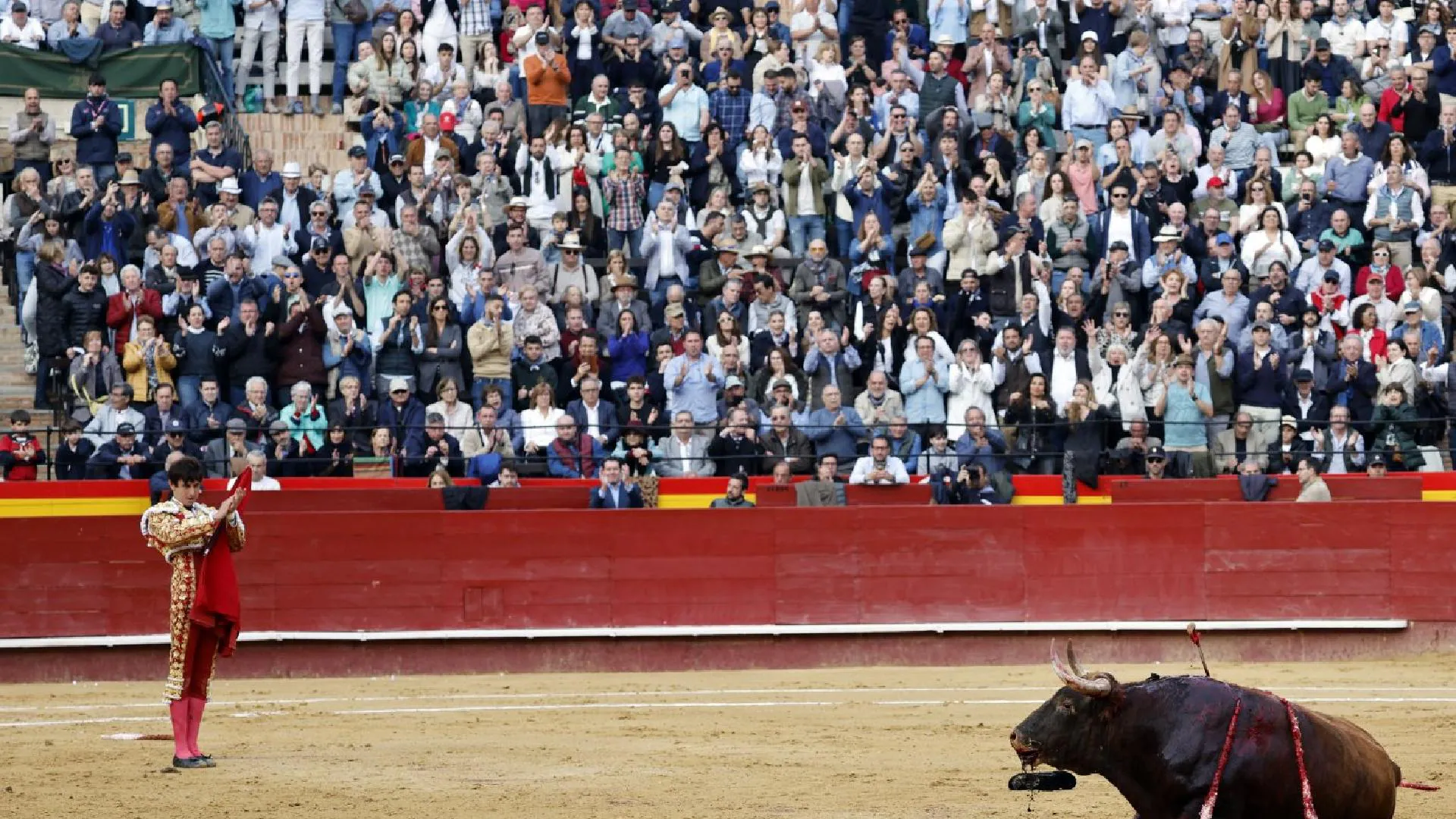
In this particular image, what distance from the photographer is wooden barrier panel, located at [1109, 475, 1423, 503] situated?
15219 millimetres

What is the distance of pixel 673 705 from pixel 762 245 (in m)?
5.30

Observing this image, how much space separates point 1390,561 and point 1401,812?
6.71 metres

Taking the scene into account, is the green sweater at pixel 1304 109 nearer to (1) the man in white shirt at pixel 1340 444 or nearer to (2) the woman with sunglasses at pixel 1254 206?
(2) the woman with sunglasses at pixel 1254 206

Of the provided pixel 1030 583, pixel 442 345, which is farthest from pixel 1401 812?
pixel 442 345

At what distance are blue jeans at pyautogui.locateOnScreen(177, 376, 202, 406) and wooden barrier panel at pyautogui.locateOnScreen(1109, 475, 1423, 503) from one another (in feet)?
20.4

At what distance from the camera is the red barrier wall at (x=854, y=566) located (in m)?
14.9

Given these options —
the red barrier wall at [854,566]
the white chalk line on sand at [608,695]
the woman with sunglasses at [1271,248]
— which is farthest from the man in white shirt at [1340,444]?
A: the white chalk line on sand at [608,695]

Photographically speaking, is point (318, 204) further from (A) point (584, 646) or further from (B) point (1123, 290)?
(B) point (1123, 290)

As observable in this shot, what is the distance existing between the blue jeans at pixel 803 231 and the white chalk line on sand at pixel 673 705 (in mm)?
5427

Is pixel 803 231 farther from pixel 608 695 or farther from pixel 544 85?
pixel 608 695

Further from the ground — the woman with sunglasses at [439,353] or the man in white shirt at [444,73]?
the man in white shirt at [444,73]

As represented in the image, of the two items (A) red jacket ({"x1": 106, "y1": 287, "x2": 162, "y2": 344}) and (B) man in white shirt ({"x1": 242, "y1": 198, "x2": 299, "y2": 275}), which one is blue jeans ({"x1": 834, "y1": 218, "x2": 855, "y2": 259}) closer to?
(B) man in white shirt ({"x1": 242, "y1": 198, "x2": 299, "y2": 275})

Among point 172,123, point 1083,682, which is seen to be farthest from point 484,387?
point 1083,682

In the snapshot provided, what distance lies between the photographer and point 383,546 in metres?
14.9
